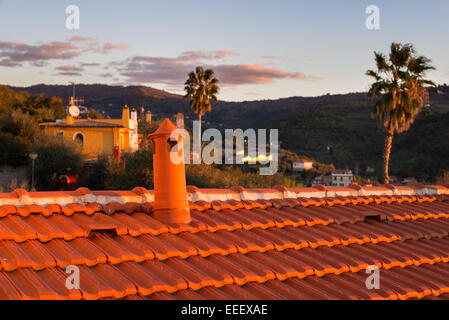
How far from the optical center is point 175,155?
5844 millimetres

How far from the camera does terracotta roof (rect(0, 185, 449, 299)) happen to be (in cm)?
420

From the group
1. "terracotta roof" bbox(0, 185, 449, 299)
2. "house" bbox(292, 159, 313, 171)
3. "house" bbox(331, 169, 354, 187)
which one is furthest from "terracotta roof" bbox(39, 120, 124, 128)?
"terracotta roof" bbox(0, 185, 449, 299)

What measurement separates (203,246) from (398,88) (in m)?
30.1

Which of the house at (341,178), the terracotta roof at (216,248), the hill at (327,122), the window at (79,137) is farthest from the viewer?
the hill at (327,122)

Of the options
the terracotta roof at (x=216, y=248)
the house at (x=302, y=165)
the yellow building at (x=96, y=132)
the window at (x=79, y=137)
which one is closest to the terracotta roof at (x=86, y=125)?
the yellow building at (x=96, y=132)

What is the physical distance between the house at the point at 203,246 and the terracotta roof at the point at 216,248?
1 centimetres

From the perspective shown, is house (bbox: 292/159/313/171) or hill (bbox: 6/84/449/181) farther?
hill (bbox: 6/84/449/181)

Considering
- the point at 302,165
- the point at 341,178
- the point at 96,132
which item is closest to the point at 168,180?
the point at 341,178

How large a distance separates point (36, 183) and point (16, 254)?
35491mm

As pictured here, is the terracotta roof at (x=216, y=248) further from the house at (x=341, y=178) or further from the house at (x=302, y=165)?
the house at (x=302, y=165)

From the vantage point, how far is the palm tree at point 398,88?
31984 millimetres

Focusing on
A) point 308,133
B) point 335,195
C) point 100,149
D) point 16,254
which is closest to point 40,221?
point 16,254

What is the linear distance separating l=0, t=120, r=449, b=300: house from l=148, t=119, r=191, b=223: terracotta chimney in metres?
0.01

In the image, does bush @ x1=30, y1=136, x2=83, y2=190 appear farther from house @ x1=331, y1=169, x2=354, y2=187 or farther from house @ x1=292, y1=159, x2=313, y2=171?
house @ x1=292, y1=159, x2=313, y2=171
